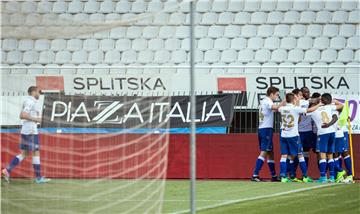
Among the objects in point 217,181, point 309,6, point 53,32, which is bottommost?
point 217,181

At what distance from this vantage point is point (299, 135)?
805 inches

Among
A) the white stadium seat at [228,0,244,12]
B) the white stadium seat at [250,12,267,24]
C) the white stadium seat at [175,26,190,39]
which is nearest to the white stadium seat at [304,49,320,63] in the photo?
the white stadium seat at [250,12,267,24]

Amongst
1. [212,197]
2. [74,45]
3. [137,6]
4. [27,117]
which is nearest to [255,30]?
[137,6]

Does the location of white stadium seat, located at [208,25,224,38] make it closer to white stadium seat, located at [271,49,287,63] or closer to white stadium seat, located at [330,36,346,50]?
white stadium seat, located at [271,49,287,63]

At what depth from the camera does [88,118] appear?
10125 mm

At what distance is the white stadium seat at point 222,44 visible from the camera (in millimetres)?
25719

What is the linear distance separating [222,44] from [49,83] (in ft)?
52.2

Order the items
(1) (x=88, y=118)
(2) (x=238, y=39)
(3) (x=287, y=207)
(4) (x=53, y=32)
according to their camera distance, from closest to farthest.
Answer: (4) (x=53, y=32) < (1) (x=88, y=118) < (3) (x=287, y=207) < (2) (x=238, y=39)

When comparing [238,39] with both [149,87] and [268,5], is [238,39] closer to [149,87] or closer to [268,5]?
[268,5]

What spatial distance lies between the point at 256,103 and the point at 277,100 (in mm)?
588

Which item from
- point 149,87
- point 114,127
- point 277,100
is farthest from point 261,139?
point 114,127

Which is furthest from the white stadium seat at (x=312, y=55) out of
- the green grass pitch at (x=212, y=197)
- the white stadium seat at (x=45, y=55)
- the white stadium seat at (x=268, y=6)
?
the white stadium seat at (x=45, y=55)

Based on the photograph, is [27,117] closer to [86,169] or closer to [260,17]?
[86,169]

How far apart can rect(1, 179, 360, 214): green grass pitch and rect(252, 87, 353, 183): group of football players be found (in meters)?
0.70
